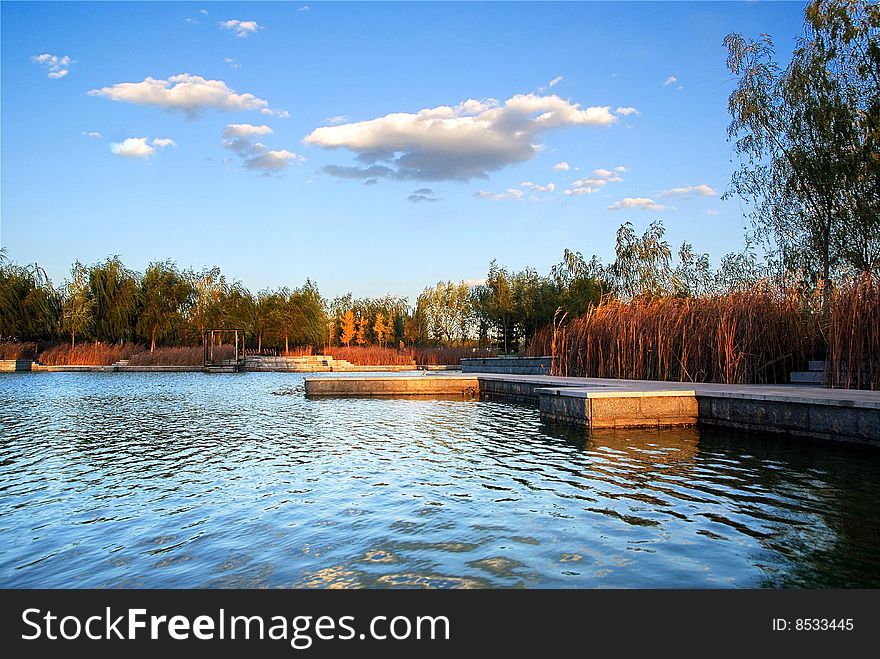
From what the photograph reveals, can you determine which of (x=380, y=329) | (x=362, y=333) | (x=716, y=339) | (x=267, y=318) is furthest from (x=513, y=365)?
(x=362, y=333)

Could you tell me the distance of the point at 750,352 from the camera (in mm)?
10102

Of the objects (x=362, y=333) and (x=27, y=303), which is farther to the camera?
(x=362, y=333)

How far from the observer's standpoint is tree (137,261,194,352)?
3419 cm

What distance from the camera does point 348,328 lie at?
42531mm

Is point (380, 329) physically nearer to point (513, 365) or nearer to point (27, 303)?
point (27, 303)

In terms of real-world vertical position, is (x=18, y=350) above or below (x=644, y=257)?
below

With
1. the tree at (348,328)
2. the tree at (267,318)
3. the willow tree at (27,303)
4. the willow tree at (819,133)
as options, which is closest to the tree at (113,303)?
the willow tree at (27,303)

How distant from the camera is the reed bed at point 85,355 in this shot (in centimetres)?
2938

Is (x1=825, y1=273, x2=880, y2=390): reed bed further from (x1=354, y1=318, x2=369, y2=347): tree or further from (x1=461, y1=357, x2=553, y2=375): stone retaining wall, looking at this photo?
(x1=354, y1=318, x2=369, y2=347): tree

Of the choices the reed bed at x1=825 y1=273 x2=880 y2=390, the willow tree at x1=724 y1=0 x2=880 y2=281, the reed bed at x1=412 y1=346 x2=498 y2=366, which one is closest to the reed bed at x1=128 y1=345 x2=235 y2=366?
the reed bed at x1=412 y1=346 x2=498 y2=366

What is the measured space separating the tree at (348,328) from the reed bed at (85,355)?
14.4m

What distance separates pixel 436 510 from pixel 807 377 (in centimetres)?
775
